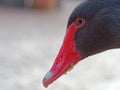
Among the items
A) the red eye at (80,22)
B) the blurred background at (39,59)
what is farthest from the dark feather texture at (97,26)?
the blurred background at (39,59)

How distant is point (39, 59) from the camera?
16.6ft

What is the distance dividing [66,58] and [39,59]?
110 inches

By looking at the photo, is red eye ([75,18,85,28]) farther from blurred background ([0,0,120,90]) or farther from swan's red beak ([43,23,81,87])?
blurred background ([0,0,120,90])

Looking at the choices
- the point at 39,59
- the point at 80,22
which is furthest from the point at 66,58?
the point at 39,59

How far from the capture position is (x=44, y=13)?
31.5ft

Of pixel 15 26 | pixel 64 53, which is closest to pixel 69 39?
pixel 64 53

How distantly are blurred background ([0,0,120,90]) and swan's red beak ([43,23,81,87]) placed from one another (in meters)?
1.50

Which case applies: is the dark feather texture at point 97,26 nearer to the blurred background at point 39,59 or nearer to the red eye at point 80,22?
the red eye at point 80,22

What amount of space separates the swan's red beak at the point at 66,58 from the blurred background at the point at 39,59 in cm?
150

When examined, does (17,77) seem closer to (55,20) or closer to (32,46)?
(32,46)

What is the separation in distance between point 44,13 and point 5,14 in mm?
947

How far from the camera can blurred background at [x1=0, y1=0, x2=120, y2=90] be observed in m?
4.02

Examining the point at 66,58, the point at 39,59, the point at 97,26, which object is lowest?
the point at 39,59

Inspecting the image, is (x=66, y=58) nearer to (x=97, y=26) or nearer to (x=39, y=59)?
(x=97, y=26)
